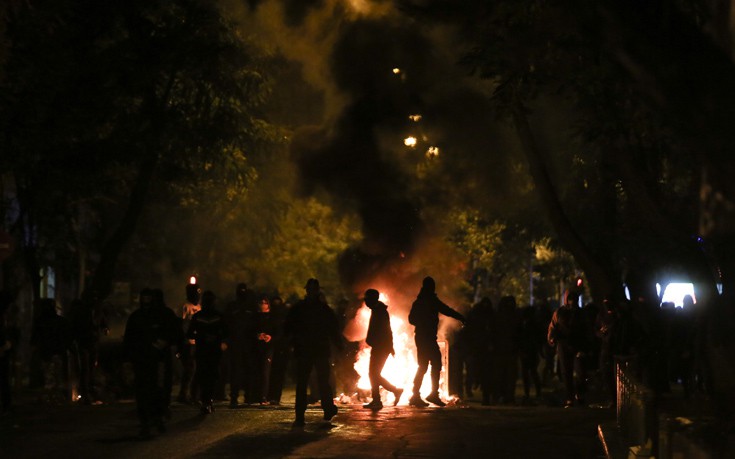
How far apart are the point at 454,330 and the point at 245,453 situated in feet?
42.5

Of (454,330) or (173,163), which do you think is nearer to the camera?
(454,330)

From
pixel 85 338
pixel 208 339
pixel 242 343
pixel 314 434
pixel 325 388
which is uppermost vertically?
pixel 85 338

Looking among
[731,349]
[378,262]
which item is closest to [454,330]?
[378,262]

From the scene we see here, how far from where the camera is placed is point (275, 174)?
1750 inches

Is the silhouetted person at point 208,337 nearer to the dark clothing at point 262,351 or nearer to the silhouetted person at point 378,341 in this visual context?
the silhouetted person at point 378,341

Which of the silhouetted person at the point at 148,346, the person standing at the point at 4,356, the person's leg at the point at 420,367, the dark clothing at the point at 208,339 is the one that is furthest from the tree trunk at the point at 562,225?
the silhouetted person at the point at 148,346

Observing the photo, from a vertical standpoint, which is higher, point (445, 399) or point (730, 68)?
point (730, 68)

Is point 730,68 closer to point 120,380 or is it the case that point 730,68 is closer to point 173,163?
point 120,380

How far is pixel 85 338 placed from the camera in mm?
20422

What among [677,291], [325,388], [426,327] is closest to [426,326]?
[426,327]

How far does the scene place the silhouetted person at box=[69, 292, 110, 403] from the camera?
799 inches

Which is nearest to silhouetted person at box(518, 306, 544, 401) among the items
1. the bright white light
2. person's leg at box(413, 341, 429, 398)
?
person's leg at box(413, 341, 429, 398)

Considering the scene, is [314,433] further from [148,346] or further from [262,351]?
[262,351]

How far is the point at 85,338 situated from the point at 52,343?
0.62 m
